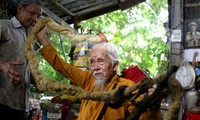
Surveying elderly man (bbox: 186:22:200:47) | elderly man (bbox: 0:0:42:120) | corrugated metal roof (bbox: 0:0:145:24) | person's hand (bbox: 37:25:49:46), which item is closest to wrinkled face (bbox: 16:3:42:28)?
elderly man (bbox: 0:0:42:120)

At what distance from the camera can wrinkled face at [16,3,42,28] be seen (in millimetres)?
2617

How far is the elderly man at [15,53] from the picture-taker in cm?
259

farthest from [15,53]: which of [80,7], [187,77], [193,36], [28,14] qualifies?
[80,7]

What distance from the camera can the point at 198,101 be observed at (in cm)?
291

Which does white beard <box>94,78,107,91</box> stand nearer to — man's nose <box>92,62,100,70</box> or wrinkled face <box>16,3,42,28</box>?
man's nose <box>92,62,100,70</box>

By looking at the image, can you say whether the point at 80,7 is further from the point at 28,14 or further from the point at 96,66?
the point at 96,66

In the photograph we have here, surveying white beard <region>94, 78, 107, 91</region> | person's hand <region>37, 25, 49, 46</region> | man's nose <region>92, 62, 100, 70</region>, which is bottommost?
white beard <region>94, 78, 107, 91</region>

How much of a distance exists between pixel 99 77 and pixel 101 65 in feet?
0.28

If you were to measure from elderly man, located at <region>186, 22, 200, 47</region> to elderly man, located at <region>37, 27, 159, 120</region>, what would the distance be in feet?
4.65

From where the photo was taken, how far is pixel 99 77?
208 centimetres

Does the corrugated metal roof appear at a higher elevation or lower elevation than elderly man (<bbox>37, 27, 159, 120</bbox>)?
higher

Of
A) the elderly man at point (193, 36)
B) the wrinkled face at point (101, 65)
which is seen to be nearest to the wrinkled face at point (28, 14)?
the wrinkled face at point (101, 65)

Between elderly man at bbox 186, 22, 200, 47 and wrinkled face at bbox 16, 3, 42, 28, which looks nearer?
wrinkled face at bbox 16, 3, 42, 28

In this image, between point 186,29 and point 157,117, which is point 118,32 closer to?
point 186,29
